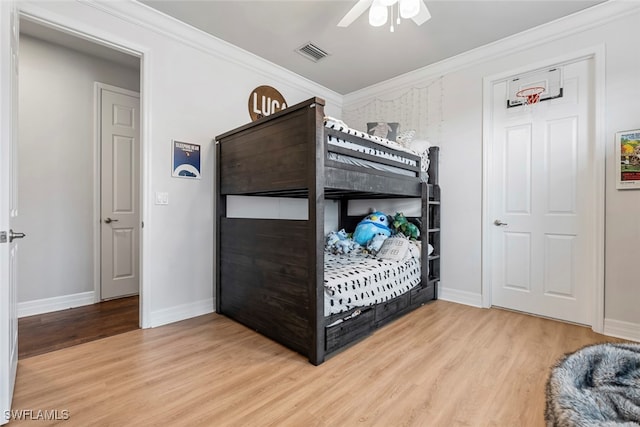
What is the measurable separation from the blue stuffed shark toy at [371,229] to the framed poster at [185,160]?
1.75 m

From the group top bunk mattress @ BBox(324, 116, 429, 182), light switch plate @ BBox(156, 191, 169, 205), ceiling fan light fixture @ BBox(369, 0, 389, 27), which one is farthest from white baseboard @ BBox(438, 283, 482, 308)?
light switch plate @ BBox(156, 191, 169, 205)

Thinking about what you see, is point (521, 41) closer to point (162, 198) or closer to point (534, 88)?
point (534, 88)

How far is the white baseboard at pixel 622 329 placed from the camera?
7.15 ft

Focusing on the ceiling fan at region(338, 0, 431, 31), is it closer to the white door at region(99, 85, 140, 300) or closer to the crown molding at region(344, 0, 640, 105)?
the crown molding at region(344, 0, 640, 105)

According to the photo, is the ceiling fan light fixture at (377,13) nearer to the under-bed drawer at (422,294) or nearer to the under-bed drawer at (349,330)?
the under-bed drawer at (349,330)

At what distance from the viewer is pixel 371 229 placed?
316cm

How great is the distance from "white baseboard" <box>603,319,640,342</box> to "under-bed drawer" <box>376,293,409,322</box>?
1.51 metres

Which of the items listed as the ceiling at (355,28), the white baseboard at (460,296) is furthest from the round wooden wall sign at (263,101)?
the white baseboard at (460,296)

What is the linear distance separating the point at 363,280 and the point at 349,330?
38 cm

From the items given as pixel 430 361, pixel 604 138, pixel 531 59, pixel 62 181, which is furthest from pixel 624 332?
pixel 62 181

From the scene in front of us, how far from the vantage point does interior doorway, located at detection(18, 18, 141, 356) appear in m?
2.73

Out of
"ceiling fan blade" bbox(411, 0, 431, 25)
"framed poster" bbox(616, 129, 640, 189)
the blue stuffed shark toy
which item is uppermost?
"ceiling fan blade" bbox(411, 0, 431, 25)

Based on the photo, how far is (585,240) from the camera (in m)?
2.44

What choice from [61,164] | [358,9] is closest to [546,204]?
[358,9]
